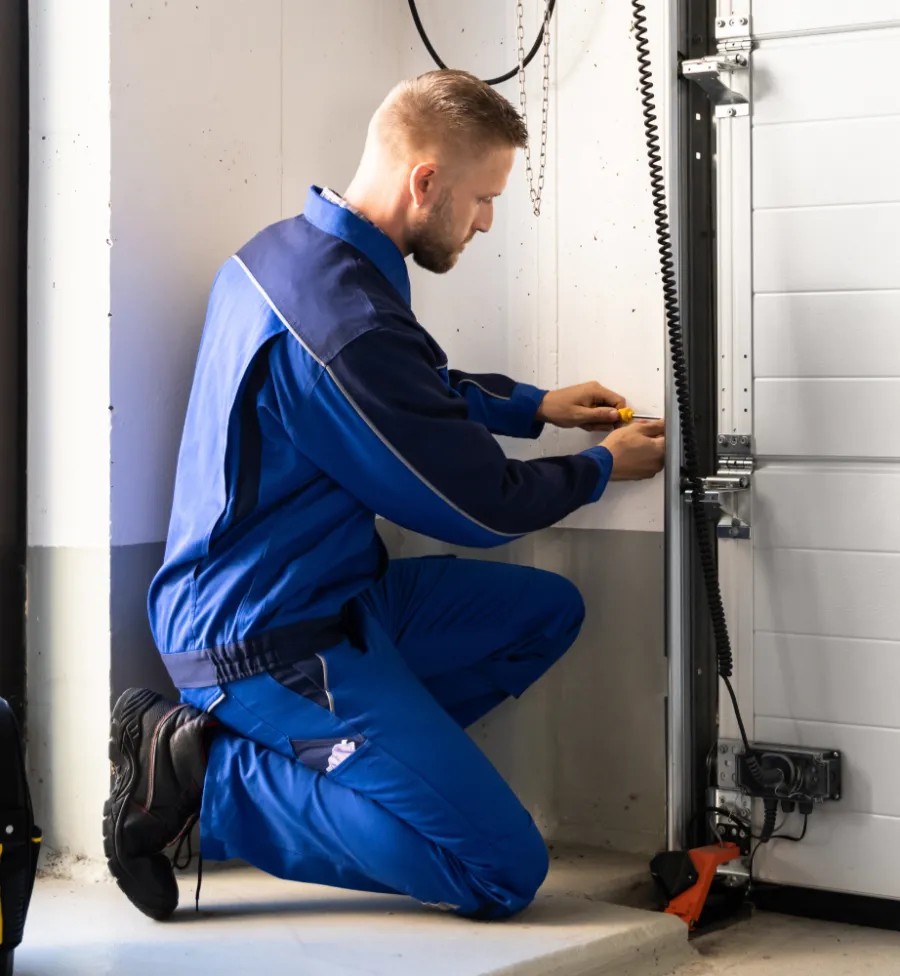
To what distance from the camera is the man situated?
213cm

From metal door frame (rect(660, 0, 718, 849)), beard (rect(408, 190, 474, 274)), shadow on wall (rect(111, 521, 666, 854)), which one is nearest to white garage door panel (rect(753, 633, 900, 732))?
metal door frame (rect(660, 0, 718, 849))

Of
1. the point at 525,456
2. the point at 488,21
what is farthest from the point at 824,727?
the point at 488,21

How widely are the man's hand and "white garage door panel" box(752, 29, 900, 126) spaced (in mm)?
651

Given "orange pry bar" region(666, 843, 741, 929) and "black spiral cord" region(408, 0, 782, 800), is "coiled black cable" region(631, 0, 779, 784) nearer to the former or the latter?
"black spiral cord" region(408, 0, 782, 800)

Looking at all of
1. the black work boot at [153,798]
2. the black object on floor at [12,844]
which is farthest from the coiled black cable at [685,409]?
the black object on floor at [12,844]

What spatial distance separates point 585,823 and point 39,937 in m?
1.27

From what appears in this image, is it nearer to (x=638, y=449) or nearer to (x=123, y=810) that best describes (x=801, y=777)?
(x=638, y=449)

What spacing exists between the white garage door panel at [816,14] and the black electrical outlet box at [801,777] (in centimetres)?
147

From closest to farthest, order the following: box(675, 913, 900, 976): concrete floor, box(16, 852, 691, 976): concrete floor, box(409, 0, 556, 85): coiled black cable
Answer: box(16, 852, 691, 976): concrete floor
box(675, 913, 900, 976): concrete floor
box(409, 0, 556, 85): coiled black cable

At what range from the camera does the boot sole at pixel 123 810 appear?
2150 mm

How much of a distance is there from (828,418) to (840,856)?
2.95ft

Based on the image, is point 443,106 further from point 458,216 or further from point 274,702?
point 274,702

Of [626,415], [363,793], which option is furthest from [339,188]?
[363,793]

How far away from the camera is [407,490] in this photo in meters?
2.16
